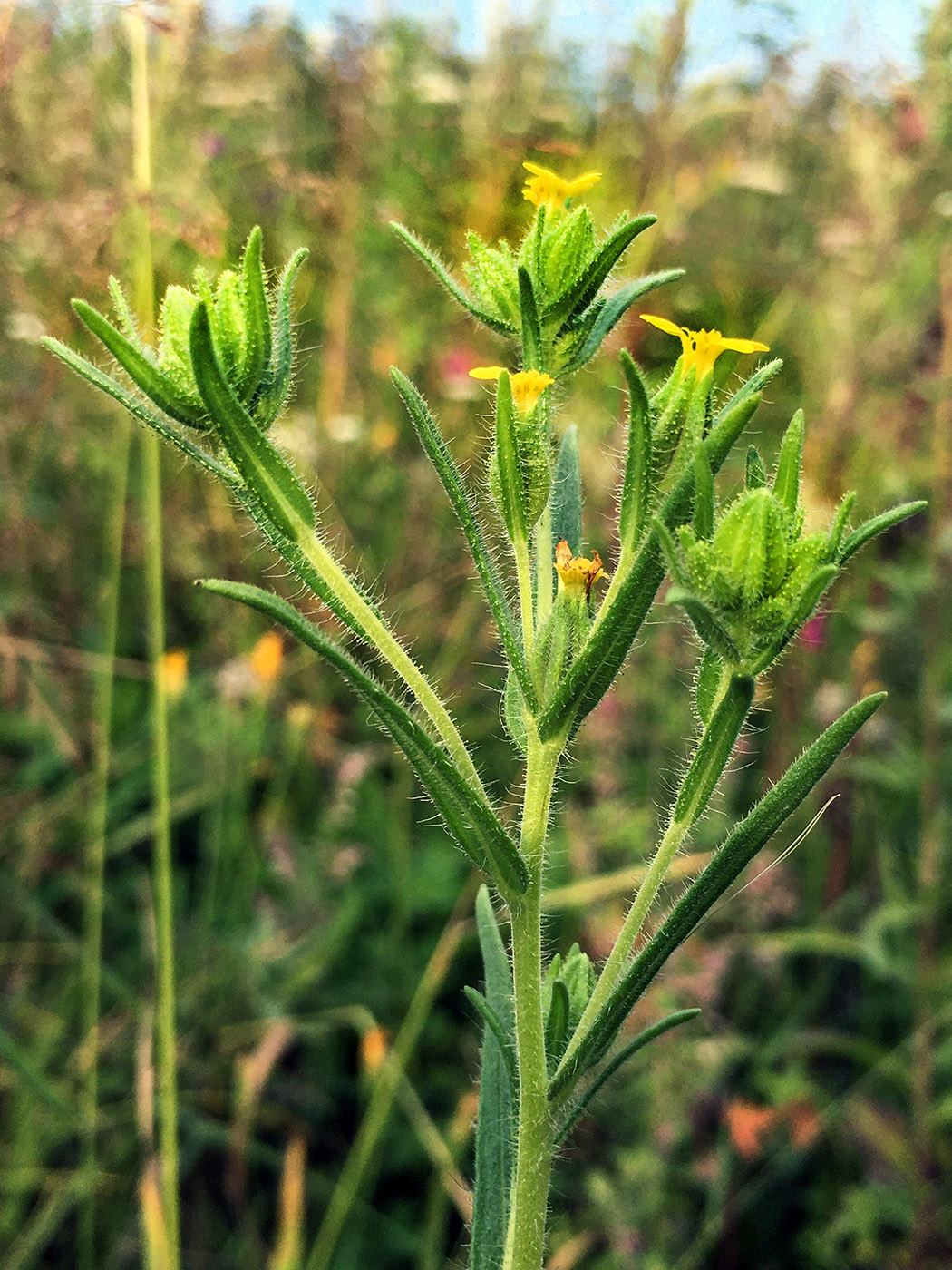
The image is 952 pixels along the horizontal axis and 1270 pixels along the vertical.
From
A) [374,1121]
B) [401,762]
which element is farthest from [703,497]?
[401,762]

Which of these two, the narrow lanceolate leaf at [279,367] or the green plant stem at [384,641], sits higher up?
the narrow lanceolate leaf at [279,367]

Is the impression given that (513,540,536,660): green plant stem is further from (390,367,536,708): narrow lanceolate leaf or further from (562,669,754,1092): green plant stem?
(562,669,754,1092): green plant stem

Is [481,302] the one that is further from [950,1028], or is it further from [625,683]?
[950,1028]

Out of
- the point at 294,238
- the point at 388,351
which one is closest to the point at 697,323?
the point at 388,351

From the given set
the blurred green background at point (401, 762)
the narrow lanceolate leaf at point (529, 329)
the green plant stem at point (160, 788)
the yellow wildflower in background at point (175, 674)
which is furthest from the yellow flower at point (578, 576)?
the yellow wildflower in background at point (175, 674)

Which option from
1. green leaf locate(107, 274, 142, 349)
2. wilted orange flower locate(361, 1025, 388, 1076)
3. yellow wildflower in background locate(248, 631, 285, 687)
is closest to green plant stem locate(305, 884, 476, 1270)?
wilted orange flower locate(361, 1025, 388, 1076)

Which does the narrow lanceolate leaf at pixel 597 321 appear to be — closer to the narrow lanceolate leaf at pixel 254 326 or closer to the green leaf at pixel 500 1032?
the narrow lanceolate leaf at pixel 254 326
